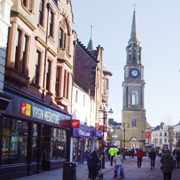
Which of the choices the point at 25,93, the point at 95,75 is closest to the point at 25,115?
the point at 25,93

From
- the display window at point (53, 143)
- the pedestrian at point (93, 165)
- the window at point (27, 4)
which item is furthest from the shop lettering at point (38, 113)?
the window at point (27, 4)

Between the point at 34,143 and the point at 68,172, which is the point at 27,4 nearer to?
the point at 34,143

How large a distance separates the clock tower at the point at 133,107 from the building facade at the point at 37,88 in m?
67.4

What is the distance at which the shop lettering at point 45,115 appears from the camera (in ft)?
61.7

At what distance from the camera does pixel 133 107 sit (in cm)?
9438

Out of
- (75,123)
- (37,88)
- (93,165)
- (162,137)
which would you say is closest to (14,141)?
(37,88)

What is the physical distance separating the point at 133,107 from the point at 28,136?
254 ft

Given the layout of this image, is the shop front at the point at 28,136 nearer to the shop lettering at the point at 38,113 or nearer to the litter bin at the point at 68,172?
the shop lettering at the point at 38,113

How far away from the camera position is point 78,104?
30.3 meters

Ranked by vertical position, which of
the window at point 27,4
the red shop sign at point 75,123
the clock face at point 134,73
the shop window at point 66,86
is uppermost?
the clock face at point 134,73

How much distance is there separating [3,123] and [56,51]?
31.8 feet

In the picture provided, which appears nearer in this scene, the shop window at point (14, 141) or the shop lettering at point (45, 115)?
the shop window at point (14, 141)

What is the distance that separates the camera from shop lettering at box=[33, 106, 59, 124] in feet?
61.7

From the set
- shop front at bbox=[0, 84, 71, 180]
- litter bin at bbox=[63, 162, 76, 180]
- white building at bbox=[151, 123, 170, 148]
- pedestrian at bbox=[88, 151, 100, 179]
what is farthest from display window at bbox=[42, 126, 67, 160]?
white building at bbox=[151, 123, 170, 148]
